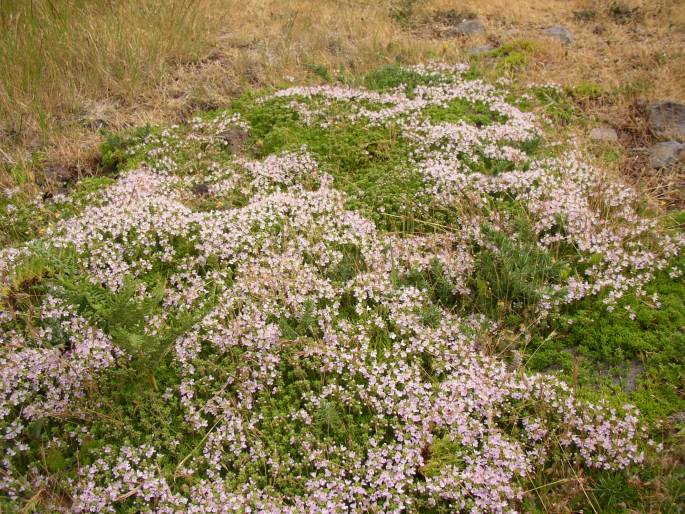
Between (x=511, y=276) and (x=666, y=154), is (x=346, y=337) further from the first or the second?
(x=666, y=154)

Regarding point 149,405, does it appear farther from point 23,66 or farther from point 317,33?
point 317,33

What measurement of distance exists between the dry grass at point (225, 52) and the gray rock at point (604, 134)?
19 cm

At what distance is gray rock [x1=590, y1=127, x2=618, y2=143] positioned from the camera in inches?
309

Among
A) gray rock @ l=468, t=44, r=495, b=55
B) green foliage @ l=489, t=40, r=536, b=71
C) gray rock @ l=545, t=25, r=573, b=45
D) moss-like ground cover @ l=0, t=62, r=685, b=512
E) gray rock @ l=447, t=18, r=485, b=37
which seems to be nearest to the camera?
moss-like ground cover @ l=0, t=62, r=685, b=512

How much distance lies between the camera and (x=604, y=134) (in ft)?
26.3

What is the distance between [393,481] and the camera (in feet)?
11.8

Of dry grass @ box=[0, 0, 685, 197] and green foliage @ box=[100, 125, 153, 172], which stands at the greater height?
dry grass @ box=[0, 0, 685, 197]

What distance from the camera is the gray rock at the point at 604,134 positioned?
309 inches

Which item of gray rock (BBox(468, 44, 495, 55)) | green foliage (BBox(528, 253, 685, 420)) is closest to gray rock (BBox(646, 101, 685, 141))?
gray rock (BBox(468, 44, 495, 55))

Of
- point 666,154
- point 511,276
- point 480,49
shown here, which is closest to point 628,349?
point 511,276

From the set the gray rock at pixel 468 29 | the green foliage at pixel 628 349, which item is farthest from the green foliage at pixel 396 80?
the green foliage at pixel 628 349

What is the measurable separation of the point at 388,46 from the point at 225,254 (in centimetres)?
709

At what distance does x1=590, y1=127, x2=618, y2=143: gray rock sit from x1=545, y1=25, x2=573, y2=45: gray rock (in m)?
4.13

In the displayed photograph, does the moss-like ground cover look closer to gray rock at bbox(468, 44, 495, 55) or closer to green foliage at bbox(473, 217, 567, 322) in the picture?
green foliage at bbox(473, 217, 567, 322)
